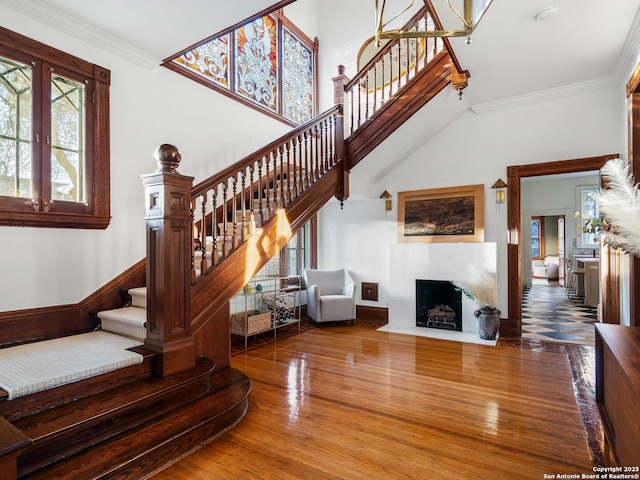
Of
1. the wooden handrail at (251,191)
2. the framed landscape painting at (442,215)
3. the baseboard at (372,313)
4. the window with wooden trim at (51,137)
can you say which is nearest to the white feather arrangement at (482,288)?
the framed landscape painting at (442,215)

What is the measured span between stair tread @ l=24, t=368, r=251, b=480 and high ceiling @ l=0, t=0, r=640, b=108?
10.3ft

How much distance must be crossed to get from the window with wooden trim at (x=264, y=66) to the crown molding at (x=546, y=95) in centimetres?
292

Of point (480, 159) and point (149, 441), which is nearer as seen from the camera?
point (149, 441)

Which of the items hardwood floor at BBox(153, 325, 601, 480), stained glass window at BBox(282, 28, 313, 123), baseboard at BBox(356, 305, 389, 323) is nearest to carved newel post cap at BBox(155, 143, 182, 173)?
hardwood floor at BBox(153, 325, 601, 480)

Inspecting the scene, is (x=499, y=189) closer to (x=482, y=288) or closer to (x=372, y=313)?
(x=482, y=288)

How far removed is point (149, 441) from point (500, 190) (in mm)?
5055

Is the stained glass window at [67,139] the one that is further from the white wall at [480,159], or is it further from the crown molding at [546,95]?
the crown molding at [546,95]

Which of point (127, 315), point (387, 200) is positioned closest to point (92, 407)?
point (127, 315)

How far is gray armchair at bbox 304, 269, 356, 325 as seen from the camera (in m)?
5.79

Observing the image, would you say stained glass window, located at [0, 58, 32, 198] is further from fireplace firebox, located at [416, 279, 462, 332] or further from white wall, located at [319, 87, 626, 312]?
fireplace firebox, located at [416, 279, 462, 332]

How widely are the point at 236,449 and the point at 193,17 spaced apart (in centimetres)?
347

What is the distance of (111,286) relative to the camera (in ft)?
11.6

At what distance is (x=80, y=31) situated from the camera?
10.8 ft

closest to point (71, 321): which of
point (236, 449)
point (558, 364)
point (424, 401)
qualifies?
point (236, 449)
